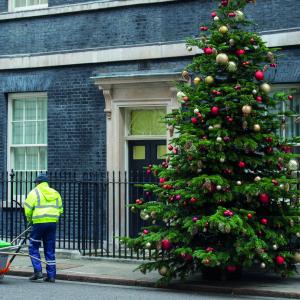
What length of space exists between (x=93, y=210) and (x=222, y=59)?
→ 538cm

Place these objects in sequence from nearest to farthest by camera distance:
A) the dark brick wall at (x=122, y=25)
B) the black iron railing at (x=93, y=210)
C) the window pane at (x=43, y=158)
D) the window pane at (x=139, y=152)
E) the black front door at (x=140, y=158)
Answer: the dark brick wall at (x=122, y=25) → the black iron railing at (x=93, y=210) → the black front door at (x=140, y=158) → the window pane at (x=139, y=152) → the window pane at (x=43, y=158)

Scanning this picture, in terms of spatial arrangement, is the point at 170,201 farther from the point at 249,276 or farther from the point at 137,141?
the point at 137,141

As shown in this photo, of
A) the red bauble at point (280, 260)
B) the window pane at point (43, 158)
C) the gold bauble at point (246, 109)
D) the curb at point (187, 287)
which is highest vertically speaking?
the gold bauble at point (246, 109)

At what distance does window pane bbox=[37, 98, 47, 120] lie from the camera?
59.4 ft

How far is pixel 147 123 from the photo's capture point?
17.0 meters

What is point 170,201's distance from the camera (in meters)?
12.5

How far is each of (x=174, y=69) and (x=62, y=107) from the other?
2.89 m

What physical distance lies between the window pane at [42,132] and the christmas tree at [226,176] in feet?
19.4

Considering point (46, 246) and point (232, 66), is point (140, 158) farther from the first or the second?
point (232, 66)

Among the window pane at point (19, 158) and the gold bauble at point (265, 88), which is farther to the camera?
the window pane at point (19, 158)

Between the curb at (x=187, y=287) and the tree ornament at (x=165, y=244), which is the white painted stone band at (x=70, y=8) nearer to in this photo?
the curb at (x=187, y=287)

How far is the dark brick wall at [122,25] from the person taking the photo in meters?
15.4

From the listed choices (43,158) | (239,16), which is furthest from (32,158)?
(239,16)

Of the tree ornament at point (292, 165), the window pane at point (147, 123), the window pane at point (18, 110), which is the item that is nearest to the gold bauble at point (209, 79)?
the tree ornament at point (292, 165)
